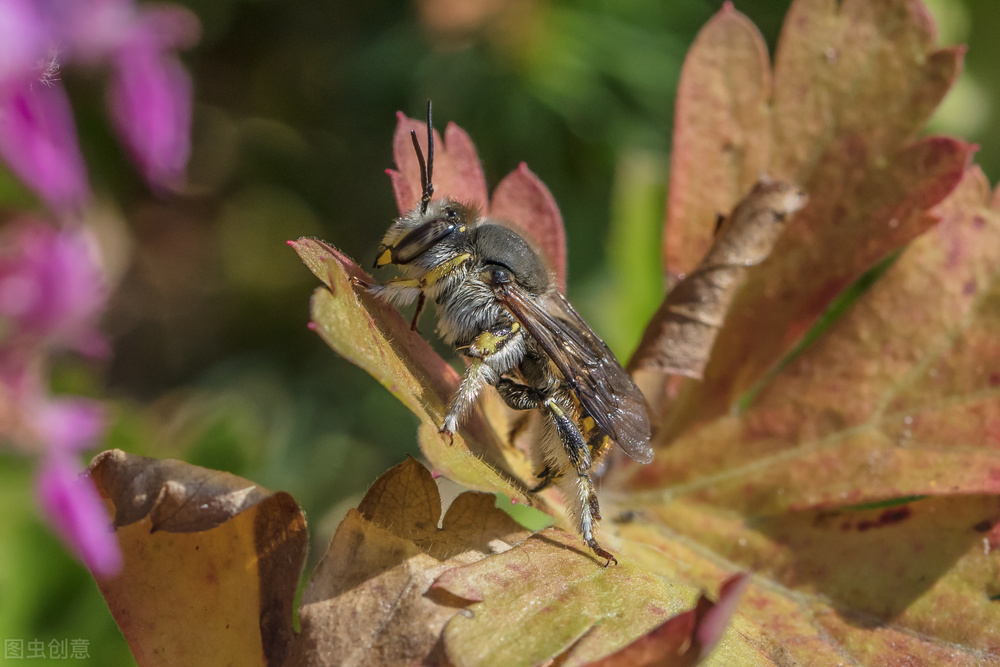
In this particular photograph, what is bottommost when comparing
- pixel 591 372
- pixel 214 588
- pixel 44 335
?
pixel 44 335

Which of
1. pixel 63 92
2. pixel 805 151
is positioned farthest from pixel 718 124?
pixel 63 92

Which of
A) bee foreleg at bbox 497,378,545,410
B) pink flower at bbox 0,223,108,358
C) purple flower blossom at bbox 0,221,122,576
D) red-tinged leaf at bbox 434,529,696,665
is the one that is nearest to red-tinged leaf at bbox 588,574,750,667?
red-tinged leaf at bbox 434,529,696,665

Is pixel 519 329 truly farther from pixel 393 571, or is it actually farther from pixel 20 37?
pixel 20 37

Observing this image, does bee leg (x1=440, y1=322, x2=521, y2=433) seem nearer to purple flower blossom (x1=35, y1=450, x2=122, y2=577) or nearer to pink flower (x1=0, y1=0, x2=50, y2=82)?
purple flower blossom (x1=35, y1=450, x2=122, y2=577)

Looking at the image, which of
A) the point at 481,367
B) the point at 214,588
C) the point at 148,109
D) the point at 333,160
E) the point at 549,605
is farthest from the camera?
the point at 333,160

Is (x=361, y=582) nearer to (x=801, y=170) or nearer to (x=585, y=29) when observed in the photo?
(x=801, y=170)

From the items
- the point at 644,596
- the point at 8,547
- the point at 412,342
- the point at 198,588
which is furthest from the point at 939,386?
the point at 8,547

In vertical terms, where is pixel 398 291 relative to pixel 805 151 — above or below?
below

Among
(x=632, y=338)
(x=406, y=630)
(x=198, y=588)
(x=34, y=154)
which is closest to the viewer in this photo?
(x=406, y=630)
